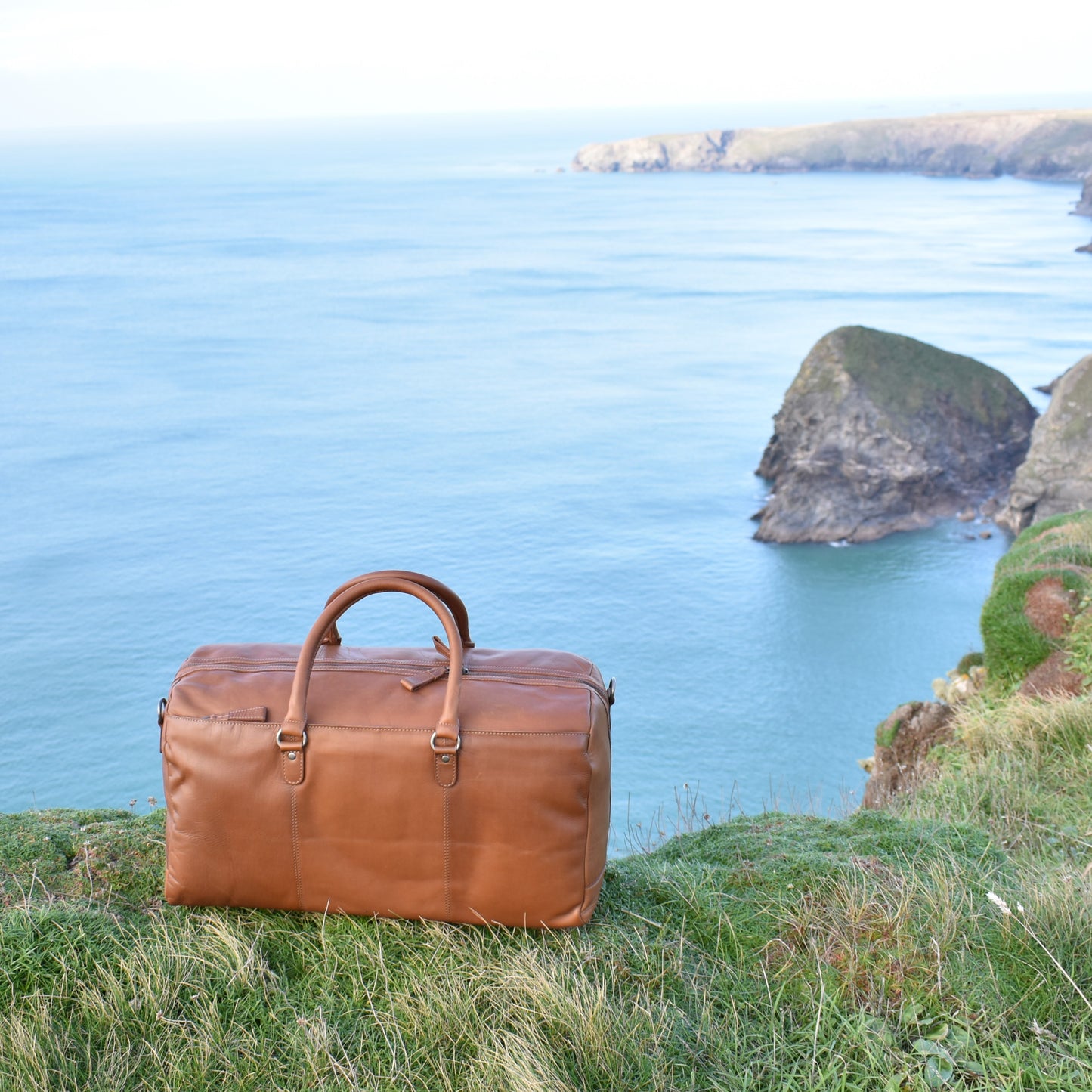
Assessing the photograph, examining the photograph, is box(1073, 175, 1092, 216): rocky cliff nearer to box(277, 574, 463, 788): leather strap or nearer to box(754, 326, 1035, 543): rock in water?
box(754, 326, 1035, 543): rock in water

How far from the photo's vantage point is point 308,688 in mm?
2857

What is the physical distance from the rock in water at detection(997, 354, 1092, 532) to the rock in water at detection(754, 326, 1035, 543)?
Result: 24.0ft

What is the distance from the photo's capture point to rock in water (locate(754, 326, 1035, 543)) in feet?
151

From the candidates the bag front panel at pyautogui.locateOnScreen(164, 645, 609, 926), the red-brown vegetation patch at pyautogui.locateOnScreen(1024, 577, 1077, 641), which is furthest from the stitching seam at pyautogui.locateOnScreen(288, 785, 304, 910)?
the red-brown vegetation patch at pyautogui.locateOnScreen(1024, 577, 1077, 641)

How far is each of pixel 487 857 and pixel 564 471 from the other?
2285 inches

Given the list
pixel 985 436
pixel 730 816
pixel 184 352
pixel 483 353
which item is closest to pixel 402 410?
pixel 483 353

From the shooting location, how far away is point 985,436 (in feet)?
159

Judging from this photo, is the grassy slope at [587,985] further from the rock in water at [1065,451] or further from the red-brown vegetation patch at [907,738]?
the rock in water at [1065,451]

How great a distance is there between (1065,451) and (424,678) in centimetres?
3973

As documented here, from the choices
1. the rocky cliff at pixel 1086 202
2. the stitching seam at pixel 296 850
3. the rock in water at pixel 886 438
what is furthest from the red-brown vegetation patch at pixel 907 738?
the rocky cliff at pixel 1086 202

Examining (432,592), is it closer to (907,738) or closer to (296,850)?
(296,850)

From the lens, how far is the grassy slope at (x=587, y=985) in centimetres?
258

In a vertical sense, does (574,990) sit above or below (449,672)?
below

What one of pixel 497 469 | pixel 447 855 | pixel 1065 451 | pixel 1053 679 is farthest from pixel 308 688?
pixel 497 469
